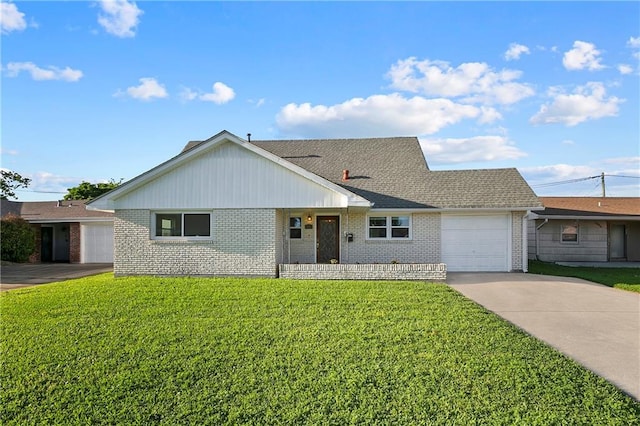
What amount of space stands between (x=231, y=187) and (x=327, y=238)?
4.68m

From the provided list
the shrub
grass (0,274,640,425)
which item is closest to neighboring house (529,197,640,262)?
grass (0,274,640,425)

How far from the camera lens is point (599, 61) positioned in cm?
1329

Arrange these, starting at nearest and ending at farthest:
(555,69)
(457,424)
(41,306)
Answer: (457,424)
(41,306)
(555,69)

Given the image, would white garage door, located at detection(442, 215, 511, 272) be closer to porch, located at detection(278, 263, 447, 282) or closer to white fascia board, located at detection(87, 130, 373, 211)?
porch, located at detection(278, 263, 447, 282)

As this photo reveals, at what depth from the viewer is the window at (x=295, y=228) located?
16641mm

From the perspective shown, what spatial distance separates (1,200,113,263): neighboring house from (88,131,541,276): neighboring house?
8907 mm

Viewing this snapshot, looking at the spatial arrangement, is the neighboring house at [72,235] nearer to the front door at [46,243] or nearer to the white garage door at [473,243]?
the front door at [46,243]

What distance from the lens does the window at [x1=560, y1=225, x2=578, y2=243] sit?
2127 centimetres

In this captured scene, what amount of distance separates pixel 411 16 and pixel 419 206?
257 inches

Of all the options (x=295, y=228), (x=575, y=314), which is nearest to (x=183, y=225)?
(x=295, y=228)

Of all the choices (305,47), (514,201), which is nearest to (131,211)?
(305,47)

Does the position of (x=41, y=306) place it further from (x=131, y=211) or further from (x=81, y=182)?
A: (x=81, y=182)

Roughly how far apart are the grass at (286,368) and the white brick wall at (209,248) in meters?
4.52

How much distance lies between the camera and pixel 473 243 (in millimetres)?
15703
